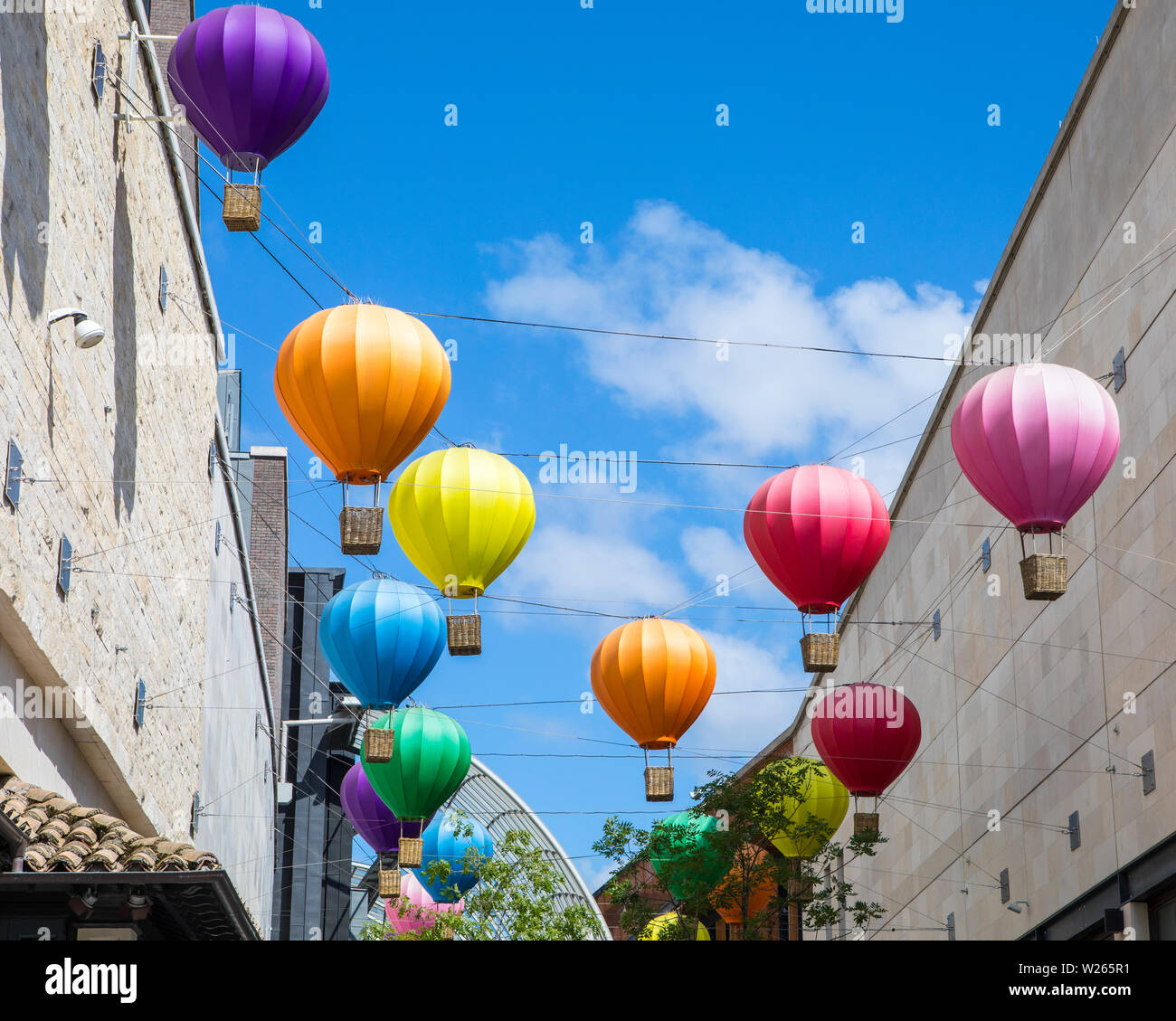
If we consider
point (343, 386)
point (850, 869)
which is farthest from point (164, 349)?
point (850, 869)

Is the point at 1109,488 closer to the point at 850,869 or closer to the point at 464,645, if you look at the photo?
the point at 464,645

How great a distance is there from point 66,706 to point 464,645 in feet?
13.4

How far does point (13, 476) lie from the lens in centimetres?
1187

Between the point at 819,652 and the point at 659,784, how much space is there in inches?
109

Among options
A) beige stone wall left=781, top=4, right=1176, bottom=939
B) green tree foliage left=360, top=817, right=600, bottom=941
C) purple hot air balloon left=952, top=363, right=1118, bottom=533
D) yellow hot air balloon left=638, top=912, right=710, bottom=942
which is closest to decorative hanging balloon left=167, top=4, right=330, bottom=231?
purple hot air balloon left=952, top=363, right=1118, bottom=533

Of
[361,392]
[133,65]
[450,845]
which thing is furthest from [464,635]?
[450,845]

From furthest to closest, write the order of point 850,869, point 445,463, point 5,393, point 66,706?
1. point 850,869
2. point 445,463
3. point 66,706
4. point 5,393

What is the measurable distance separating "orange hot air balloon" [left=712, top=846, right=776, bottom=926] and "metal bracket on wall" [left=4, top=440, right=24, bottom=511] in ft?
43.4

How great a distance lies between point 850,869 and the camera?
3606 cm

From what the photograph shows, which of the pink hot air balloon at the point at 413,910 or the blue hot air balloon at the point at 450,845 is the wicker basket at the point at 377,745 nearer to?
the pink hot air balloon at the point at 413,910

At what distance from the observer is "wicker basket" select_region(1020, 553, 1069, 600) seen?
1505 cm

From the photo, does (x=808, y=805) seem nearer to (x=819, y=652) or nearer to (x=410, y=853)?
(x=410, y=853)

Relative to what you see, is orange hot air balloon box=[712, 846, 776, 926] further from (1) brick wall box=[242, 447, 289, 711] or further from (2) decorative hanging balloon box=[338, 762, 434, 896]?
(1) brick wall box=[242, 447, 289, 711]

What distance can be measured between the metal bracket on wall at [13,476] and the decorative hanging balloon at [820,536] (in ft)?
27.7
